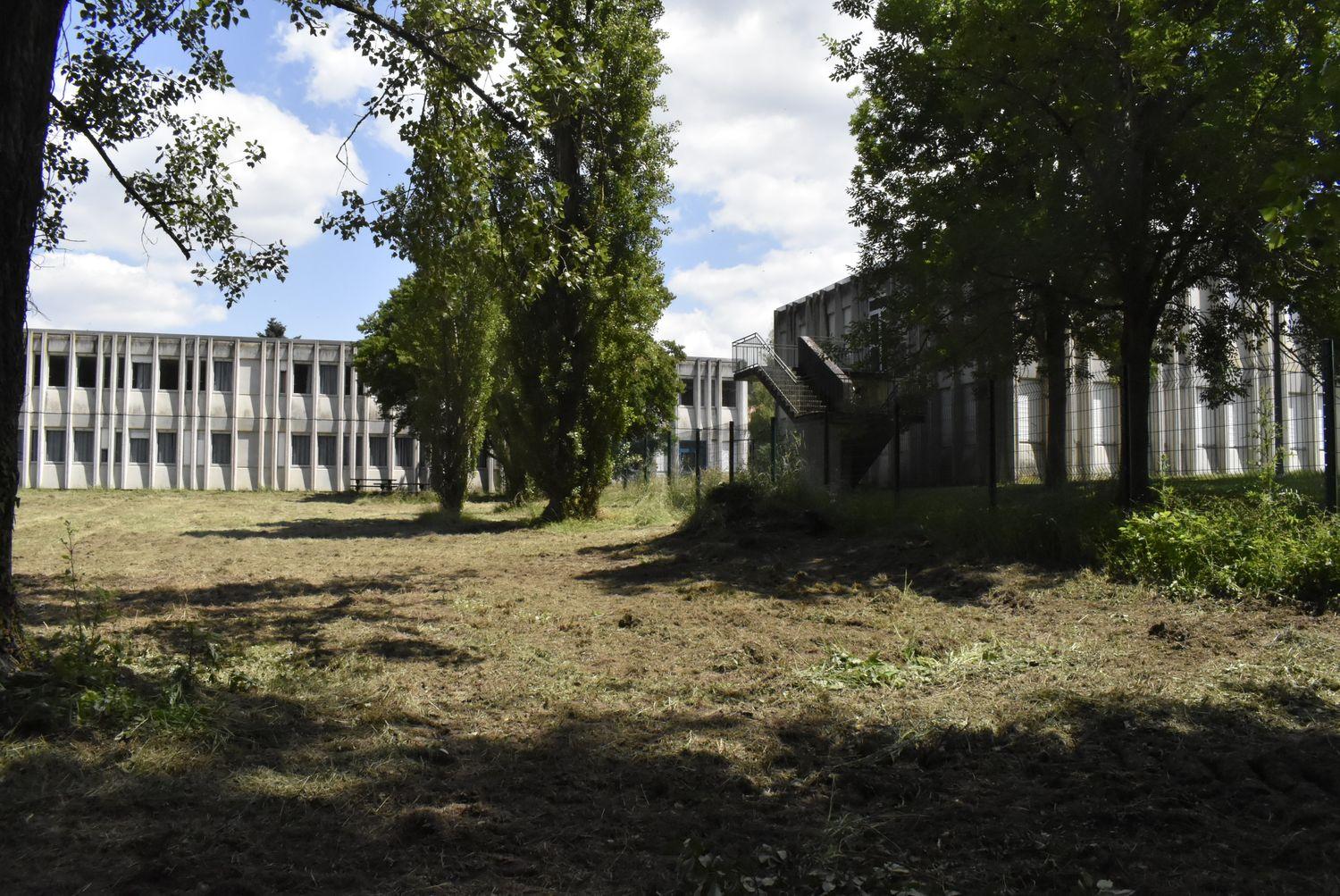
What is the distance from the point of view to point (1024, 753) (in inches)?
159

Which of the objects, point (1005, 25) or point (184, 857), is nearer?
point (184, 857)

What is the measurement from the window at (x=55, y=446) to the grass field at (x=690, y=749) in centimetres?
4790

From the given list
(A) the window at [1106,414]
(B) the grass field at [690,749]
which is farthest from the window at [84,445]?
(A) the window at [1106,414]

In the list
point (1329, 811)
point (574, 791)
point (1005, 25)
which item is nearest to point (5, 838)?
point (574, 791)

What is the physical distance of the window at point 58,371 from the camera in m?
49.0

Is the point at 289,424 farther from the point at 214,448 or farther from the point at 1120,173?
the point at 1120,173

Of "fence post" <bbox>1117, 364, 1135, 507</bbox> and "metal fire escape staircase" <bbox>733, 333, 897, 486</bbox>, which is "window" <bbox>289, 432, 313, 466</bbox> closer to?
"metal fire escape staircase" <bbox>733, 333, 897, 486</bbox>

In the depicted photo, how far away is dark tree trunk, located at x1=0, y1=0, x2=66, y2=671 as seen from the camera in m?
4.20

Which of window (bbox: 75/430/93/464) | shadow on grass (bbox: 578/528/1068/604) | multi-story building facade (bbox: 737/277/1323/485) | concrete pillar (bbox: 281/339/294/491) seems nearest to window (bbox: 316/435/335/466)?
concrete pillar (bbox: 281/339/294/491)

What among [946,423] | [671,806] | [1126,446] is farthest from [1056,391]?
[946,423]

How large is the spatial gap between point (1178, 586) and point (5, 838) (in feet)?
24.4

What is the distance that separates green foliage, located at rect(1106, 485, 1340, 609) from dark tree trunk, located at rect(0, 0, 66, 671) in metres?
7.60

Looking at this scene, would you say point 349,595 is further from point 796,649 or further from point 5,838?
point 5,838

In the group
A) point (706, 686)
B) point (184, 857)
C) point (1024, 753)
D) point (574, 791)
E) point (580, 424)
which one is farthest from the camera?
point (580, 424)
